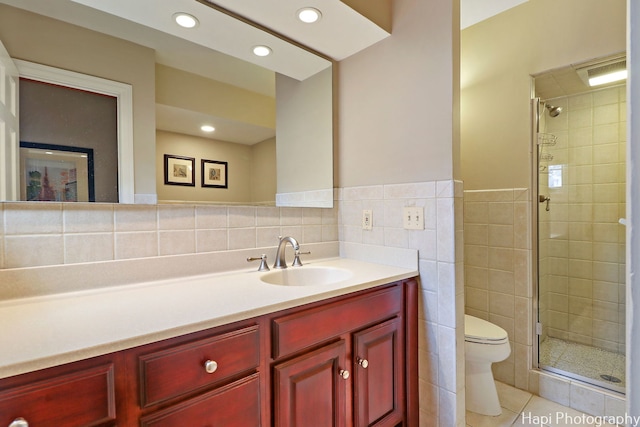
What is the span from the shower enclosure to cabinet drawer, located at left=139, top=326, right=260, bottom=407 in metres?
1.93

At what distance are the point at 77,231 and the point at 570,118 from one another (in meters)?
2.97

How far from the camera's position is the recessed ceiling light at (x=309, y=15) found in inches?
54.8

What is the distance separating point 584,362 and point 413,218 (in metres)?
1.67

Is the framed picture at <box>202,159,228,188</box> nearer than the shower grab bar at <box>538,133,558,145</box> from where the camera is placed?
Yes

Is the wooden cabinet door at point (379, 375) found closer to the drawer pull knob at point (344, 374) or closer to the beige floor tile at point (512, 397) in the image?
the drawer pull knob at point (344, 374)

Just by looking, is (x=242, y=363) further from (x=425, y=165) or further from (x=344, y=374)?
(x=425, y=165)

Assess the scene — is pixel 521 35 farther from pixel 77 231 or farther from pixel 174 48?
pixel 77 231

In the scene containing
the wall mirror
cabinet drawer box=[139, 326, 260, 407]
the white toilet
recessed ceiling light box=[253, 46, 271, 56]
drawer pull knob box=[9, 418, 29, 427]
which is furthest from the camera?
the white toilet

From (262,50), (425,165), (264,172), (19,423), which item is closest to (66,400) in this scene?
(19,423)

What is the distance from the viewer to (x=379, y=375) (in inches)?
50.9

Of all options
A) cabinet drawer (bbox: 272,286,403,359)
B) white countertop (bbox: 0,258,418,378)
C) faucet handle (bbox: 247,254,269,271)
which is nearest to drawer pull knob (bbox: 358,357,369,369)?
cabinet drawer (bbox: 272,286,403,359)

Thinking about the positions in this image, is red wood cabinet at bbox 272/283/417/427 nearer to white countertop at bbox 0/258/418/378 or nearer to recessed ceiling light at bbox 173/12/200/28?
white countertop at bbox 0/258/418/378

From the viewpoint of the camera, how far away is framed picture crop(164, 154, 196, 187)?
133cm

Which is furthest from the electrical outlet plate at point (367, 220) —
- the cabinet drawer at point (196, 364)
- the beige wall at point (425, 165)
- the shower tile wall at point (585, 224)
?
the shower tile wall at point (585, 224)
